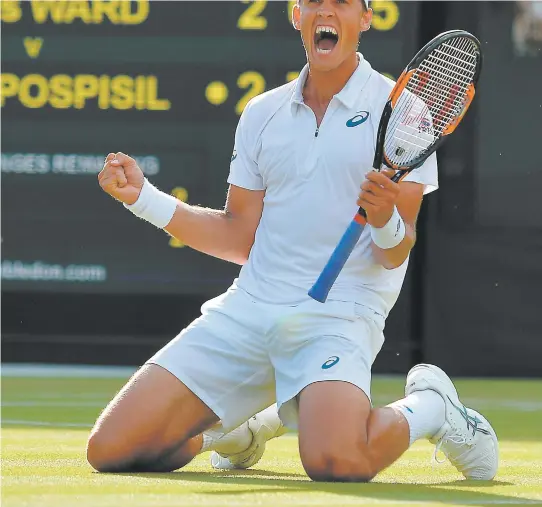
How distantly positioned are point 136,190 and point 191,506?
48.9 inches

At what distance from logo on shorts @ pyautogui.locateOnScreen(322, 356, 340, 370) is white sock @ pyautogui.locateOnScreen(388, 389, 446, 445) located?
0.19 meters

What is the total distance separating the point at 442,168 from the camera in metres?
7.88

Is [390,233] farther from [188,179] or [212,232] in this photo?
[188,179]

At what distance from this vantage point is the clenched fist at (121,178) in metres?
4.14

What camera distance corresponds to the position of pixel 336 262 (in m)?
3.90

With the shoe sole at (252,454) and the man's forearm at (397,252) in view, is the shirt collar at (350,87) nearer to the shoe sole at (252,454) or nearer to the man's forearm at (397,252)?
the man's forearm at (397,252)

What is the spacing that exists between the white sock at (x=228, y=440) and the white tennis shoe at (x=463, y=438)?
1.67ft

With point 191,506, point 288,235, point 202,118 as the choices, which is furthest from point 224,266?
point 191,506

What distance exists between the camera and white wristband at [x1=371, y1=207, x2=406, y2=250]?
12.8 ft

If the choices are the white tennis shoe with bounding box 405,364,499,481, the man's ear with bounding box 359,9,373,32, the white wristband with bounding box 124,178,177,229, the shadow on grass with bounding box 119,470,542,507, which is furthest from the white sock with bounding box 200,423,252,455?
the man's ear with bounding box 359,9,373,32

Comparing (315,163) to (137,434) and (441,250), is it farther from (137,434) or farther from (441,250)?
(441,250)

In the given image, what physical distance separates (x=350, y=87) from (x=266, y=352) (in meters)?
0.81

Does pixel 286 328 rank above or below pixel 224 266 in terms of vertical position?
above

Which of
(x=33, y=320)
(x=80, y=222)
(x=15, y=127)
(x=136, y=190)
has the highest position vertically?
(x=136, y=190)
